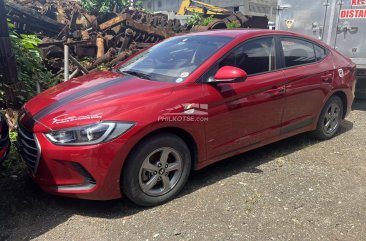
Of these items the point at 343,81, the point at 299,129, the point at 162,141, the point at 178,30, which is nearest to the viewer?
the point at 162,141

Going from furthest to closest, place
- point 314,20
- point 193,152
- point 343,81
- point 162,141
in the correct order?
point 314,20 < point 343,81 < point 193,152 < point 162,141

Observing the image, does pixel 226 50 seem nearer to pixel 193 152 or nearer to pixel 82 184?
pixel 193 152

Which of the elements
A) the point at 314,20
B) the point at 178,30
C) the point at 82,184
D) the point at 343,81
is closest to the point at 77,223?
the point at 82,184

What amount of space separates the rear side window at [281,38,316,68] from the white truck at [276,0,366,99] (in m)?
2.36

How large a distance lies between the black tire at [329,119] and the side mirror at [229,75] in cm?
202

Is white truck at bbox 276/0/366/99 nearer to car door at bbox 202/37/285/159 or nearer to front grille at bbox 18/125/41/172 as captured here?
car door at bbox 202/37/285/159

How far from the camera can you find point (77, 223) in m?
3.11

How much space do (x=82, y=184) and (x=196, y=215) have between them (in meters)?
1.04

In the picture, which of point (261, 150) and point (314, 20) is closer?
point (261, 150)

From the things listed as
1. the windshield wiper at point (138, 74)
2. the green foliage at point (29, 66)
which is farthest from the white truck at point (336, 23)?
the green foliage at point (29, 66)

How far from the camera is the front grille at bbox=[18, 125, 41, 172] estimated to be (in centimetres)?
308

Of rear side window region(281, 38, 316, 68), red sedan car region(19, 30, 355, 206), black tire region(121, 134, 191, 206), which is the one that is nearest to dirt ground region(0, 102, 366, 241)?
black tire region(121, 134, 191, 206)

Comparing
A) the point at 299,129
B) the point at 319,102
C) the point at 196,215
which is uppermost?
the point at 319,102

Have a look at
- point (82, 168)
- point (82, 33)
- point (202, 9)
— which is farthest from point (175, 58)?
point (202, 9)
